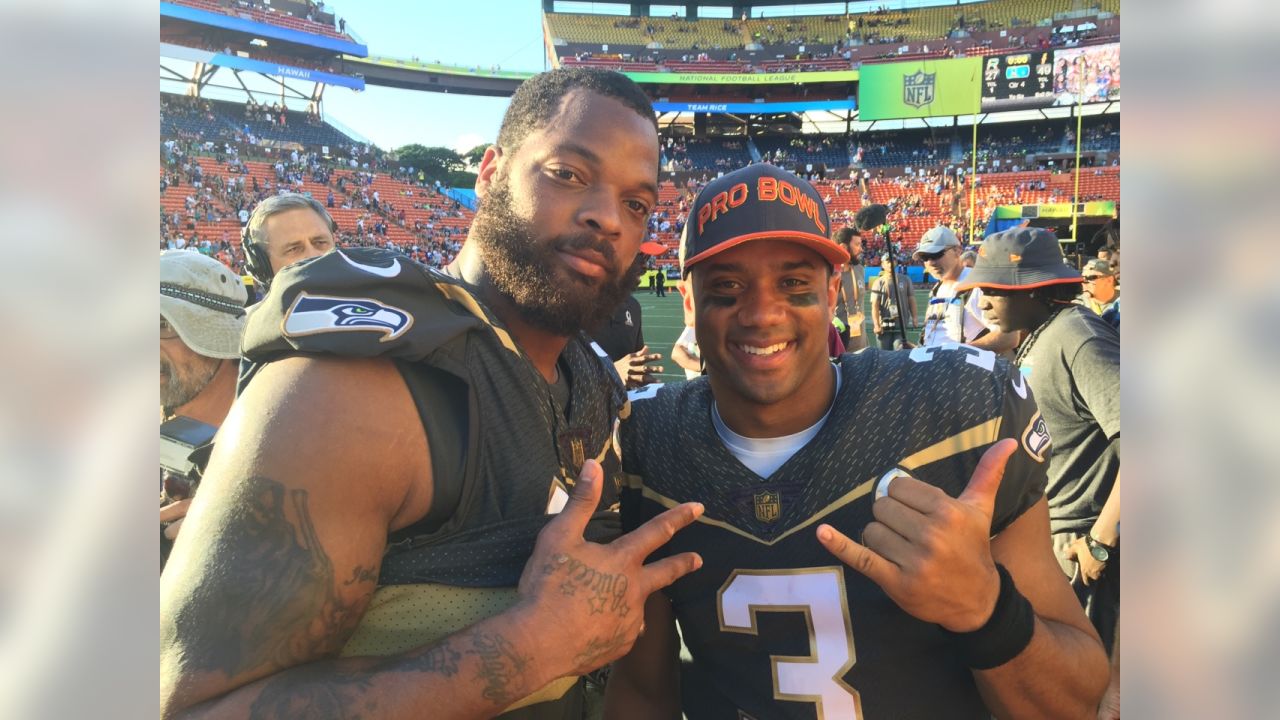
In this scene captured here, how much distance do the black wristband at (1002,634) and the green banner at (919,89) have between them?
4565 centimetres

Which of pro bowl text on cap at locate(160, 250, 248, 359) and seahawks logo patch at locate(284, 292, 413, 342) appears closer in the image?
seahawks logo patch at locate(284, 292, 413, 342)

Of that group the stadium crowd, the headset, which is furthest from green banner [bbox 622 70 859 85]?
the stadium crowd

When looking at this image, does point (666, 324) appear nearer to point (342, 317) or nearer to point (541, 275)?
point (541, 275)

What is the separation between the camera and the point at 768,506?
72.2 inches

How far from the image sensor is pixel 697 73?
4488 cm

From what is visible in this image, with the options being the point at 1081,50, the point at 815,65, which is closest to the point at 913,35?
the point at 815,65

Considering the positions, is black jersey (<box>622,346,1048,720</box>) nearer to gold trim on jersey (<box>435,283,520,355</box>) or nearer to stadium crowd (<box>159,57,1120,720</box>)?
stadium crowd (<box>159,57,1120,720</box>)

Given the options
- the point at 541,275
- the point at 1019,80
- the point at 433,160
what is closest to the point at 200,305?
the point at 541,275

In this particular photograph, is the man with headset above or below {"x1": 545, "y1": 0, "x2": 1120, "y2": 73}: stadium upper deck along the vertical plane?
below

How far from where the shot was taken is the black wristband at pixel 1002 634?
4.87 feet

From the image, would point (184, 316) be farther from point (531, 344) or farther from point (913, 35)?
point (913, 35)

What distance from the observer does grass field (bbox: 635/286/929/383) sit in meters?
12.7

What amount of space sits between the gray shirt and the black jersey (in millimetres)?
1361

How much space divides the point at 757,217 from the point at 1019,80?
4596 cm
